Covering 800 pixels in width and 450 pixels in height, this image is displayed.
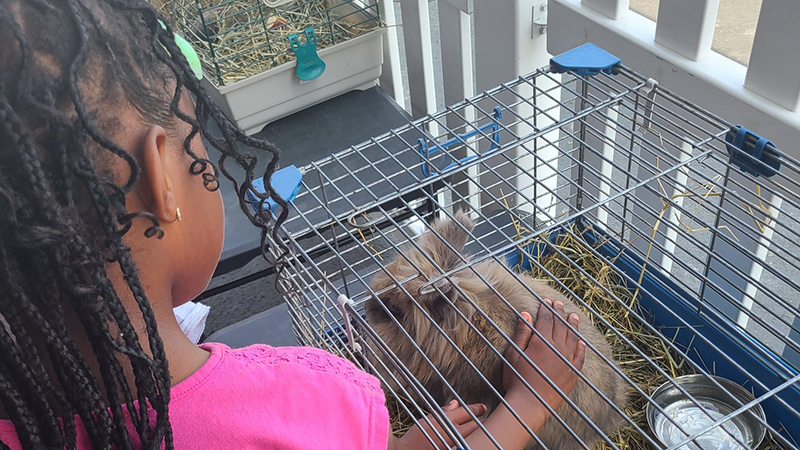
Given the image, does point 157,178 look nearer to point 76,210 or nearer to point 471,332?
point 76,210

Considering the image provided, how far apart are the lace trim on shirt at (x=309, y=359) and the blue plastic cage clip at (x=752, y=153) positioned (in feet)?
2.14

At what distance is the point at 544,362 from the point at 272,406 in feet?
1.55

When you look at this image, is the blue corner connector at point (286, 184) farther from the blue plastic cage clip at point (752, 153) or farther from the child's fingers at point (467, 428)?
the blue plastic cage clip at point (752, 153)

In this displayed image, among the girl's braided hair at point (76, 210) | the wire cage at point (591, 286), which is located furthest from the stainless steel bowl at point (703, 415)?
the girl's braided hair at point (76, 210)

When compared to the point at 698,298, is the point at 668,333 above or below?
below

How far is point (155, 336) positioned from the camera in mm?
695

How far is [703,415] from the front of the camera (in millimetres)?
1291

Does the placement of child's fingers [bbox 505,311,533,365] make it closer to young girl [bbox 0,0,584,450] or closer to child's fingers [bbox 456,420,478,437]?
child's fingers [bbox 456,420,478,437]

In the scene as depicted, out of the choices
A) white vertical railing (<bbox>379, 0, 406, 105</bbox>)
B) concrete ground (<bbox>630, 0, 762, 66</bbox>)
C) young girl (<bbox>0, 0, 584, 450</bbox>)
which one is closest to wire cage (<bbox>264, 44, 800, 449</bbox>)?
young girl (<bbox>0, 0, 584, 450</bbox>)

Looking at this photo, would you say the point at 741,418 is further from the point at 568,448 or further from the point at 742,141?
the point at 742,141

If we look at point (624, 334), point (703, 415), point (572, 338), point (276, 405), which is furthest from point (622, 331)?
point (276, 405)

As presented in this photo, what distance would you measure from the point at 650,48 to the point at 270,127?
42.6 inches

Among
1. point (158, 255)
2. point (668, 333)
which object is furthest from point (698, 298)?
point (158, 255)

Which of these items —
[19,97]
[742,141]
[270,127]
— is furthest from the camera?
[270,127]
